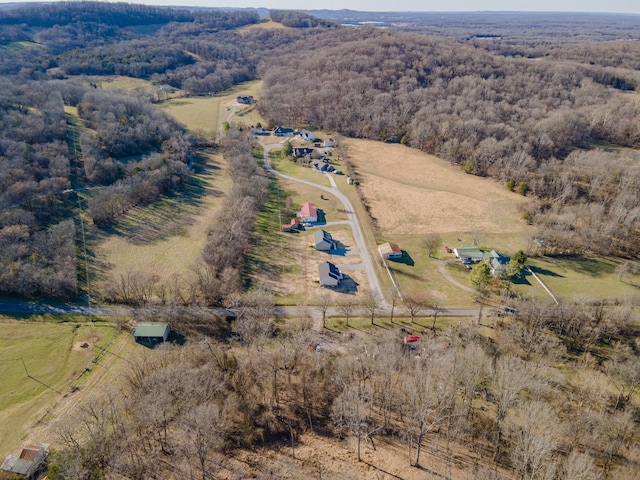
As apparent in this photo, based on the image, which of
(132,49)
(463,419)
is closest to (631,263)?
(463,419)

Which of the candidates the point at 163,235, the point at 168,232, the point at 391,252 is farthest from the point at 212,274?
the point at 391,252

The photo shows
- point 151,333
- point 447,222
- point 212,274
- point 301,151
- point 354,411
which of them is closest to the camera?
point 354,411

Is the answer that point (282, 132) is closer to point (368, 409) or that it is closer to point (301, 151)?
point (301, 151)

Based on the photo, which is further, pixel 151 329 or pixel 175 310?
A: pixel 175 310

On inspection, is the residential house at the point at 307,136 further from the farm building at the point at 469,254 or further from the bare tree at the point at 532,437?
the bare tree at the point at 532,437

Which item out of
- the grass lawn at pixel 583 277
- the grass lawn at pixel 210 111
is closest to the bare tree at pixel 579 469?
the grass lawn at pixel 583 277

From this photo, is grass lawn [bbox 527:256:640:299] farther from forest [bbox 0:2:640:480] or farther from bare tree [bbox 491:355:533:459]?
bare tree [bbox 491:355:533:459]

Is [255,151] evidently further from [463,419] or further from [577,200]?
[463,419]
